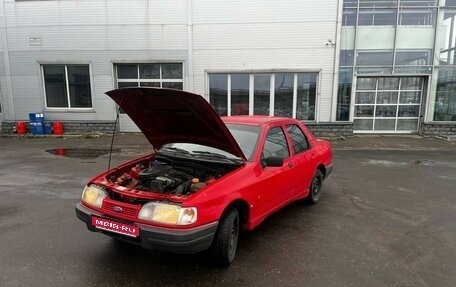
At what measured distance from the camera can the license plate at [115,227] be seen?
308 centimetres

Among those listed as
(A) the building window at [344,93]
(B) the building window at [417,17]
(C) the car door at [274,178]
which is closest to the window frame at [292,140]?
(C) the car door at [274,178]

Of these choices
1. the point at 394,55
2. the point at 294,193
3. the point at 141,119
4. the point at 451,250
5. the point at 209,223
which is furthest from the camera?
the point at 394,55

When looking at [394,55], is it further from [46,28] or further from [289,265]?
[46,28]

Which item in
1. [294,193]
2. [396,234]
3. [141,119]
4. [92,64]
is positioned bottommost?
[396,234]

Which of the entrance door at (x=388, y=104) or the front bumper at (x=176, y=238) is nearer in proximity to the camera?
the front bumper at (x=176, y=238)

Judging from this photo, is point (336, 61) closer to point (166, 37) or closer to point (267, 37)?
point (267, 37)

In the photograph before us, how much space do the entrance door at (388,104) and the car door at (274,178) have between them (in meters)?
11.2

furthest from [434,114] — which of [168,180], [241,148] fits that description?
[168,180]

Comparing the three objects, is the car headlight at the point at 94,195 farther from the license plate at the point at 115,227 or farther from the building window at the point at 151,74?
the building window at the point at 151,74

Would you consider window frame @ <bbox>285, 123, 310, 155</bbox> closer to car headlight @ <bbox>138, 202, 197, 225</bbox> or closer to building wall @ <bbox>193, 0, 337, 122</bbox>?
car headlight @ <bbox>138, 202, 197, 225</bbox>

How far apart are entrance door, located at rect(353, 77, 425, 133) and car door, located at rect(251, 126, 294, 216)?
A: 11199 millimetres

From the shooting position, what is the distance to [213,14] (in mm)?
13867

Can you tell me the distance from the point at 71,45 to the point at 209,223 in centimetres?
1406

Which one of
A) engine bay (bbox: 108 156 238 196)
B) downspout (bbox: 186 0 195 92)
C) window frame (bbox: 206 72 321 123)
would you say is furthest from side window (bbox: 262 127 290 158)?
downspout (bbox: 186 0 195 92)
